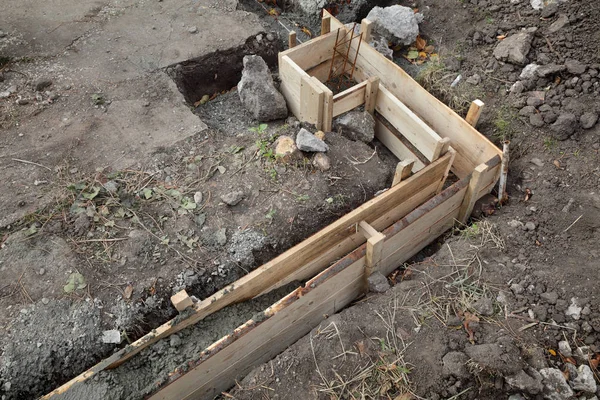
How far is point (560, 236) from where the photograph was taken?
3.70 metres

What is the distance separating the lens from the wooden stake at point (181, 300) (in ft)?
9.96

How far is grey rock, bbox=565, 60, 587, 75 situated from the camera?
171 inches

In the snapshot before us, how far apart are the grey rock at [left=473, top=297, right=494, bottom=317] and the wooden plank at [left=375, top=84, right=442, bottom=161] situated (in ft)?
4.58

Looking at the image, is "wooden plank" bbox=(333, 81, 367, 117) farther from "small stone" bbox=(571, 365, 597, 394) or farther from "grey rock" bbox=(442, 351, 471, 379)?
"small stone" bbox=(571, 365, 597, 394)

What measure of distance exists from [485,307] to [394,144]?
2.03m

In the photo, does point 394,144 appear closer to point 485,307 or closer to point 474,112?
point 474,112

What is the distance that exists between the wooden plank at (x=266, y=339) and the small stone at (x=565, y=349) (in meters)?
1.49

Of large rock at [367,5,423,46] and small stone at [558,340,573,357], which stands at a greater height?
large rock at [367,5,423,46]

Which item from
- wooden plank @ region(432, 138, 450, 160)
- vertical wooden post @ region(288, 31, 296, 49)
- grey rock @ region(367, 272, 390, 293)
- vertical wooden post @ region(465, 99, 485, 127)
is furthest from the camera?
vertical wooden post @ region(288, 31, 296, 49)

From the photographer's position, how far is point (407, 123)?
14.1ft

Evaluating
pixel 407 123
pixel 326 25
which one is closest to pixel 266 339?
pixel 407 123

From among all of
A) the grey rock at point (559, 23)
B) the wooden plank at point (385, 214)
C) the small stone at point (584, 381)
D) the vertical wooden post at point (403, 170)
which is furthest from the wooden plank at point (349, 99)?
the small stone at point (584, 381)

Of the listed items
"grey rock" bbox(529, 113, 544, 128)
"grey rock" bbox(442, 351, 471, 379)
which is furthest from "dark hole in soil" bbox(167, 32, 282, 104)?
"grey rock" bbox(442, 351, 471, 379)

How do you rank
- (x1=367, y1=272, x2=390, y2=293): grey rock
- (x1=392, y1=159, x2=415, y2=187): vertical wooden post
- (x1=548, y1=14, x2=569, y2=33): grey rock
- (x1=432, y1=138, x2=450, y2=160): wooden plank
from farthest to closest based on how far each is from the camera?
1. (x1=548, y1=14, x2=569, y2=33): grey rock
2. (x1=432, y1=138, x2=450, y2=160): wooden plank
3. (x1=392, y1=159, x2=415, y2=187): vertical wooden post
4. (x1=367, y1=272, x2=390, y2=293): grey rock
